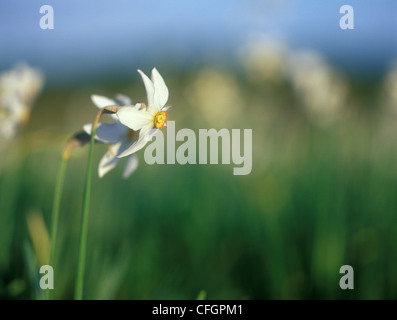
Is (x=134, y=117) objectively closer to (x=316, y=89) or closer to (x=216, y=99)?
(x=316, y=89)

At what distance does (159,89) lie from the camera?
675 mm

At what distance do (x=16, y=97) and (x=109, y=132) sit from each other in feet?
1.23

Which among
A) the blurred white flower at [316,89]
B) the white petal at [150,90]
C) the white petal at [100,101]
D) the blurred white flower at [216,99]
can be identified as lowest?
the white petal at [150,90]

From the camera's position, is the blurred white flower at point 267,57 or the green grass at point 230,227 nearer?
the green grass at point 230,227

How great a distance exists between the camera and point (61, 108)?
4.77 metres

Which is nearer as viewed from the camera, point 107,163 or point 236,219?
point 107,163

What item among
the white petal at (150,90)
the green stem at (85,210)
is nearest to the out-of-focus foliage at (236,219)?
the green stem at (85,210)

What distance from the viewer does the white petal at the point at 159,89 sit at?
664 mm

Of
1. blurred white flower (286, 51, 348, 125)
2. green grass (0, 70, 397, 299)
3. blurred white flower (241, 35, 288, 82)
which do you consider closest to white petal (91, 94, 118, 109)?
green grass (0, 70, 397, 299)

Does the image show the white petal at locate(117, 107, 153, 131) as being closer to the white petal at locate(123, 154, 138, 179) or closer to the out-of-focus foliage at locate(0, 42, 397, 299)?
the white petal at locate(123, 154, 138, 179)

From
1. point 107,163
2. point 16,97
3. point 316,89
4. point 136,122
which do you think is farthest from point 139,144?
point 316,89

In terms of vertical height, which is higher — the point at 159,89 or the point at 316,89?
the point at 316,89

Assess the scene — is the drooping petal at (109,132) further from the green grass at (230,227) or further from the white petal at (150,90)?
the green grass at (230,227)

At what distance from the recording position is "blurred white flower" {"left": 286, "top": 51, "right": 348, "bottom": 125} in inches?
74.2
